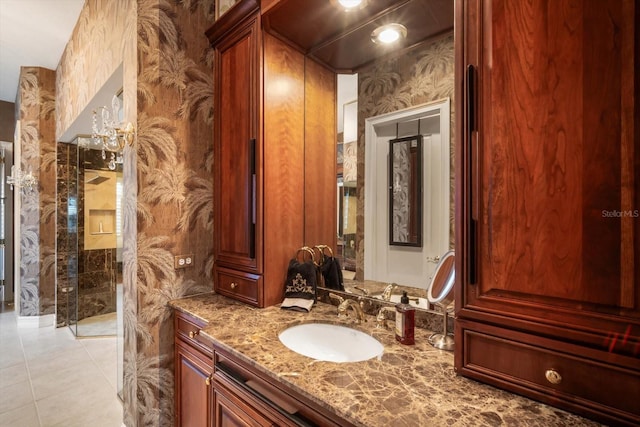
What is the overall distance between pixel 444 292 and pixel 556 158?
1.98ft

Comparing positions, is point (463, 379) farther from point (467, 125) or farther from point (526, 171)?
point (467, 125)

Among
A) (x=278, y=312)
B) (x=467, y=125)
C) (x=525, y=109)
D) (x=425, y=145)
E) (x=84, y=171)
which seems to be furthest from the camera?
(x=84, y=171)

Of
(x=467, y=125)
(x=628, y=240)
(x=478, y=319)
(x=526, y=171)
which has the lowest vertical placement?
(x=478, y=319)

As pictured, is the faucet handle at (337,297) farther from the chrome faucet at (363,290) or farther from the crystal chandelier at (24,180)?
the crystal chandelier at (24,180)

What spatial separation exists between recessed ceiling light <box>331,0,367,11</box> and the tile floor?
116 inches

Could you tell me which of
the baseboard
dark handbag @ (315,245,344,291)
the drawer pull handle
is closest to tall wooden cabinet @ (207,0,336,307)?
dark handbag @ (315,245,344,291)

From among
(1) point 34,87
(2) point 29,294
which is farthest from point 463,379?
(1) point 34,87

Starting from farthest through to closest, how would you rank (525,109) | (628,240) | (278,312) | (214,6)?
(214,6)
(278,312)
(525,109)
(628,240)

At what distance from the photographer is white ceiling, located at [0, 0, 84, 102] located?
112 inches

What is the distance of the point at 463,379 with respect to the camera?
0.94m

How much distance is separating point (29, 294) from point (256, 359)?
15.4 feet

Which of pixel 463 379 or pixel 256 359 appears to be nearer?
pixel 463 379

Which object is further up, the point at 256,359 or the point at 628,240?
the point at 628,240

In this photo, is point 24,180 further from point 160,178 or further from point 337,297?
point 337,297
